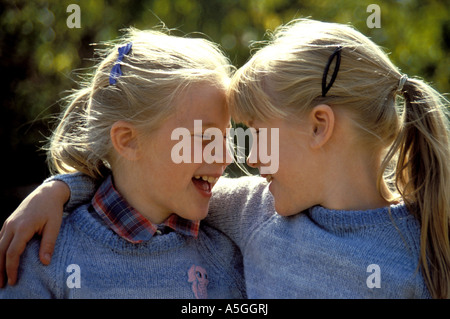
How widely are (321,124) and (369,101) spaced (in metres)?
0.18

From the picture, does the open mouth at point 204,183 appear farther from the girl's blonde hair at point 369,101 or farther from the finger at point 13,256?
the finger at point 13,256

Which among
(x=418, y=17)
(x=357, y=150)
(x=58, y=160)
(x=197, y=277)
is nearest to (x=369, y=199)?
(x=357, y=150)

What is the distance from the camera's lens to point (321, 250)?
206 cm

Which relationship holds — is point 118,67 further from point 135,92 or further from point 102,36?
point 102,36

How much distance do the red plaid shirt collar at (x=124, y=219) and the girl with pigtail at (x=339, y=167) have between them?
0.49 feet

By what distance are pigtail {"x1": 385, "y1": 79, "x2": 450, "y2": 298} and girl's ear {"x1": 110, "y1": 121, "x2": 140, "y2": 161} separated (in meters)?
0.93

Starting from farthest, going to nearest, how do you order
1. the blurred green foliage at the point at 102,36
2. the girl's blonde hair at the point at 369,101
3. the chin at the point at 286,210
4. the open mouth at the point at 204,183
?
the blurred green foliage at the point at 102,36 < the open mouth at the point at 204,183 < the chin at the point at 286,210 < the girl's blonde hair at the point at 369,101

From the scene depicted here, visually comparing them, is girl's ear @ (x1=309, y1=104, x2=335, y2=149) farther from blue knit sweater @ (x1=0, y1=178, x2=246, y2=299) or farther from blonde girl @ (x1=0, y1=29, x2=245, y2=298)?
blue knit sweater @ (x1=0, y1=178, x2=246, y2=299)

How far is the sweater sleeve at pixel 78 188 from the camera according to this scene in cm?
226

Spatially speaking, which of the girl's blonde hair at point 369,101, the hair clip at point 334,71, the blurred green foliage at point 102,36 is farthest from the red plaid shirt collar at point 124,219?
the blurred green foliage at point 102,36

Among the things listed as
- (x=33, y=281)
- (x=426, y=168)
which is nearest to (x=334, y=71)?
(x=426, y=168)

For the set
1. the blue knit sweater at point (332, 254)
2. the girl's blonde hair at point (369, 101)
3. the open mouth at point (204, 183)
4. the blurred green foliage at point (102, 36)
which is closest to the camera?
the blue knit sweater at point (332, 254)

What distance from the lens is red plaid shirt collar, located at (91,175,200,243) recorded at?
2193 mm
